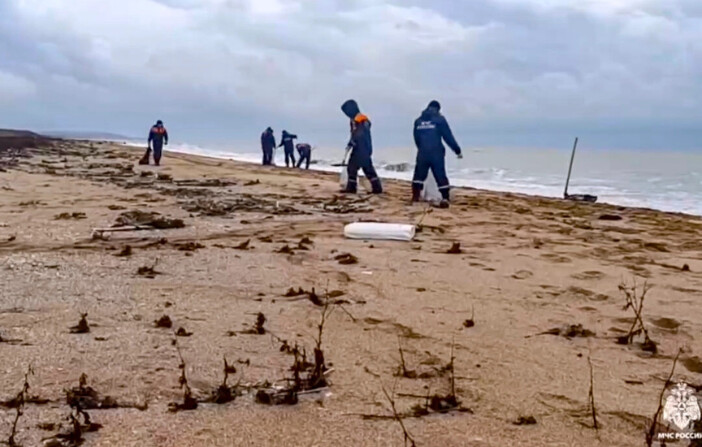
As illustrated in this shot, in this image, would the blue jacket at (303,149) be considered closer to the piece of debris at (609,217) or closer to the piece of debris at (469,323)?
the piece of debris at (609,217)

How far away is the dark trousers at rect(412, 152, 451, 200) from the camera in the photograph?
12539mm

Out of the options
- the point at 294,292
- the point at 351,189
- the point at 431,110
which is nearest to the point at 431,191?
the point at 431,110

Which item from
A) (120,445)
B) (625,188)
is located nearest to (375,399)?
(120,445)

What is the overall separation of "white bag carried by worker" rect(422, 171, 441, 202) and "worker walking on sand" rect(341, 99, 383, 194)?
164 cm

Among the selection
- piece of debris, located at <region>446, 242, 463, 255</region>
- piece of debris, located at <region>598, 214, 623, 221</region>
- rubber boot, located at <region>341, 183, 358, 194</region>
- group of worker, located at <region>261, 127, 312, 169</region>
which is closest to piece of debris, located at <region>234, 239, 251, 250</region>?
piece of debris, located at <region>446, 242, 463, 255</region>

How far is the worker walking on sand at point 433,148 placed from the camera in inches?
495

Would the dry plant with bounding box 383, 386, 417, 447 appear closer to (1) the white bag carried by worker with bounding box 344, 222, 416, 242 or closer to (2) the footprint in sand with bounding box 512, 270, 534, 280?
(2) the footprint in sand with bounding box 512, 270, 534, 280

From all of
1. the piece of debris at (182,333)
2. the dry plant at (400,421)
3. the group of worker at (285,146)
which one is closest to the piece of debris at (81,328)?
the piece of debris at (182,333)

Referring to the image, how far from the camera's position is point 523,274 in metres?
6.31

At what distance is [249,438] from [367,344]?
1376mm

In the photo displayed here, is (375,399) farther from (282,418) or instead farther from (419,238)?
(419,238)

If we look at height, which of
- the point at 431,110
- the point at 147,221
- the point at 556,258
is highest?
the point at 431,110

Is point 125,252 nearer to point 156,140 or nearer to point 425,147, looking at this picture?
point 425,147

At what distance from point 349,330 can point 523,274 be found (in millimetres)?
2396
